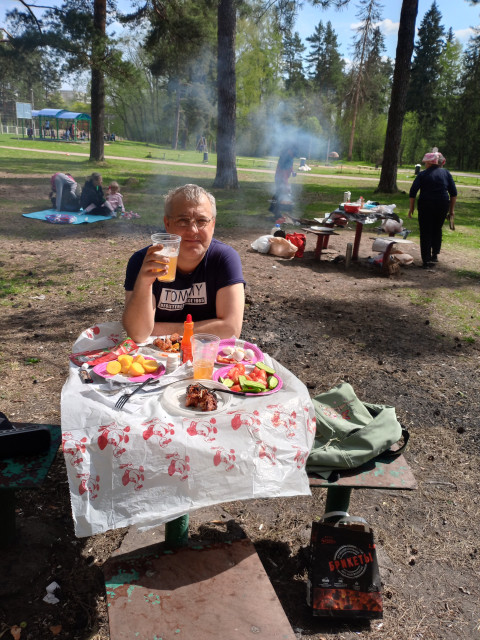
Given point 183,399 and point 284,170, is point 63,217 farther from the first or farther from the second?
point 183,399

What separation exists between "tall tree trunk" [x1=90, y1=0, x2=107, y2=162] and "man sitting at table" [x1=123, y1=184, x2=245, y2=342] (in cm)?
1476

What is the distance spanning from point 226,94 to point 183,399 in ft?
51.1

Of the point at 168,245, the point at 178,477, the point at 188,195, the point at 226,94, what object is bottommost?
the point at 178,477

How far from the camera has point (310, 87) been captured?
41938mm

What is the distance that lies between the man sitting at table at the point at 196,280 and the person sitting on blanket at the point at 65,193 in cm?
938

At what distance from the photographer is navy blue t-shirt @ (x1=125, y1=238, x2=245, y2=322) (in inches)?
102

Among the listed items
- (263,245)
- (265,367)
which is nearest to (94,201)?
(263,245)

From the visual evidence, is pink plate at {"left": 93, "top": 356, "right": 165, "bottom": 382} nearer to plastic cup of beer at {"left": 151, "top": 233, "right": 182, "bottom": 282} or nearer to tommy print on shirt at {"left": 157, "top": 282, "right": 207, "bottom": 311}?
plastic cup of beer at {"left": 151, "top": 233, "right": 182, "bottom": 282}

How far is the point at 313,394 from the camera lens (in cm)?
412

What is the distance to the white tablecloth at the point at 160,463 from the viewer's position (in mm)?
1576

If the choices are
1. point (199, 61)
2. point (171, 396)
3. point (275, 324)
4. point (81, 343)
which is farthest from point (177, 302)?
point (199, 61)

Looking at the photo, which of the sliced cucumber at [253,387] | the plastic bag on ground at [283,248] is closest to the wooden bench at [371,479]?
the sliced cucumber at [253,387]

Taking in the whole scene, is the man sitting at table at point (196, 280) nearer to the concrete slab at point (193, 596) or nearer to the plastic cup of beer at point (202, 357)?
the plastic cup of beer at point (202, 357)

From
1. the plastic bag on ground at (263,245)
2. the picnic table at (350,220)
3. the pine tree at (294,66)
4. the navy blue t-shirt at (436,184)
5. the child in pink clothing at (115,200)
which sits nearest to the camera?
the navy blue t-shirt at (436,184)
